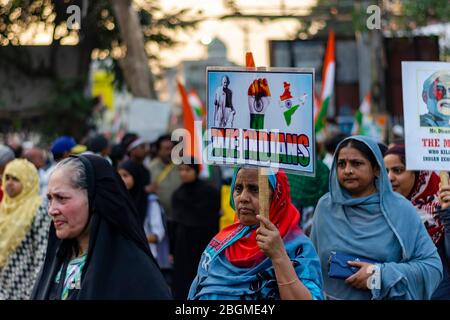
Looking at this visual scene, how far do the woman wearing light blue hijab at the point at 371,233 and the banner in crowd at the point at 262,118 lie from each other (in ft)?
3.06

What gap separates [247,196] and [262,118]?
34 centimetres

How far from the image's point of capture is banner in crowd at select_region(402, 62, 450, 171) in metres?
5.75

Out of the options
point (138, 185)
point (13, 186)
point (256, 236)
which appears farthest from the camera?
point (138, 185)

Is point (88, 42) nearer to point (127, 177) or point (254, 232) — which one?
point (127, 177)

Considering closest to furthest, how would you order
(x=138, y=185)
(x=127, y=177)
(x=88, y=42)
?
(x=127, y=177)
(x=138, y=185)
(x=88, y=42)

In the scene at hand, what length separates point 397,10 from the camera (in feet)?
69.5

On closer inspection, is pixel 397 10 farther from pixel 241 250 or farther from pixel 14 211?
pixel 241 250

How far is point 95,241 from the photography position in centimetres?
393

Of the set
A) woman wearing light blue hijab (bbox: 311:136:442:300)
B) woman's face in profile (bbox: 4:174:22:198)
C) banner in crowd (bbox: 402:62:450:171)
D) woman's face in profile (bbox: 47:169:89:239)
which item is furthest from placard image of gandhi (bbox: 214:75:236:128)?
woman's face in profile (bbox: 4:174:22:198)

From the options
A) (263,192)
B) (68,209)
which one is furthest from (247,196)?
(68,209)

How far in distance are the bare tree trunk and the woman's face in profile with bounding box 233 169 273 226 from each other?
11122 millimetres

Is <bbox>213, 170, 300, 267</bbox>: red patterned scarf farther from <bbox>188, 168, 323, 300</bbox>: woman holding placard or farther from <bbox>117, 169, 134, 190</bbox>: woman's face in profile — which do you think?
<bbox>117, 169, 134, 190</bbox>: woman's face in profile

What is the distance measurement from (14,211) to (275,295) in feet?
11.7
